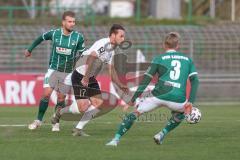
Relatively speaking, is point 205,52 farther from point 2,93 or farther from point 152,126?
point 152,126

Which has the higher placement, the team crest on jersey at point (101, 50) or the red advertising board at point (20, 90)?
the team crest on jersey at point (101, 50)

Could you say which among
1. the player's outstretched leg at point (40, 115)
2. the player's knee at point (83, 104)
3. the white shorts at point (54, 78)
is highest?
the white shorts at point (54, 78)

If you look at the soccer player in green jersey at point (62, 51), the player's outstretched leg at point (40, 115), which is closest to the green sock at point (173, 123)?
the soccer player in green jersey at point (62, 51)

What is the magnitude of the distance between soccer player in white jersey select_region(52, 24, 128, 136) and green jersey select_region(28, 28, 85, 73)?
33 centimetres

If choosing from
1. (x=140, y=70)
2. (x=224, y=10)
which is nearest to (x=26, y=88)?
(x=140, y=70)

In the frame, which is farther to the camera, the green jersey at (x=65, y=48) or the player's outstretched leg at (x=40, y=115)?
the player's outstretched leg at (x=40, y=115)

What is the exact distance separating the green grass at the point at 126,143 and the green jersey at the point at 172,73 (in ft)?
2.72

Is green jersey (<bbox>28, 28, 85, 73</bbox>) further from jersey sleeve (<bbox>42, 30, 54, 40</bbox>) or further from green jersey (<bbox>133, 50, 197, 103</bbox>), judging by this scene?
green jersey (<bbox>133, 50, 197, 103</bbox>)

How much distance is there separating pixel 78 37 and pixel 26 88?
10744mm

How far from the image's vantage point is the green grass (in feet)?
39.6

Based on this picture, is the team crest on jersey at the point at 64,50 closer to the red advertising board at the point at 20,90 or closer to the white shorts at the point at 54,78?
the white shorts at the point at 54,78

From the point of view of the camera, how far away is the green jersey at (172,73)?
12883 mm

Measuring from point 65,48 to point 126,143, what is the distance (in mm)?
2944

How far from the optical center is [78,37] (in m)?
15.8
